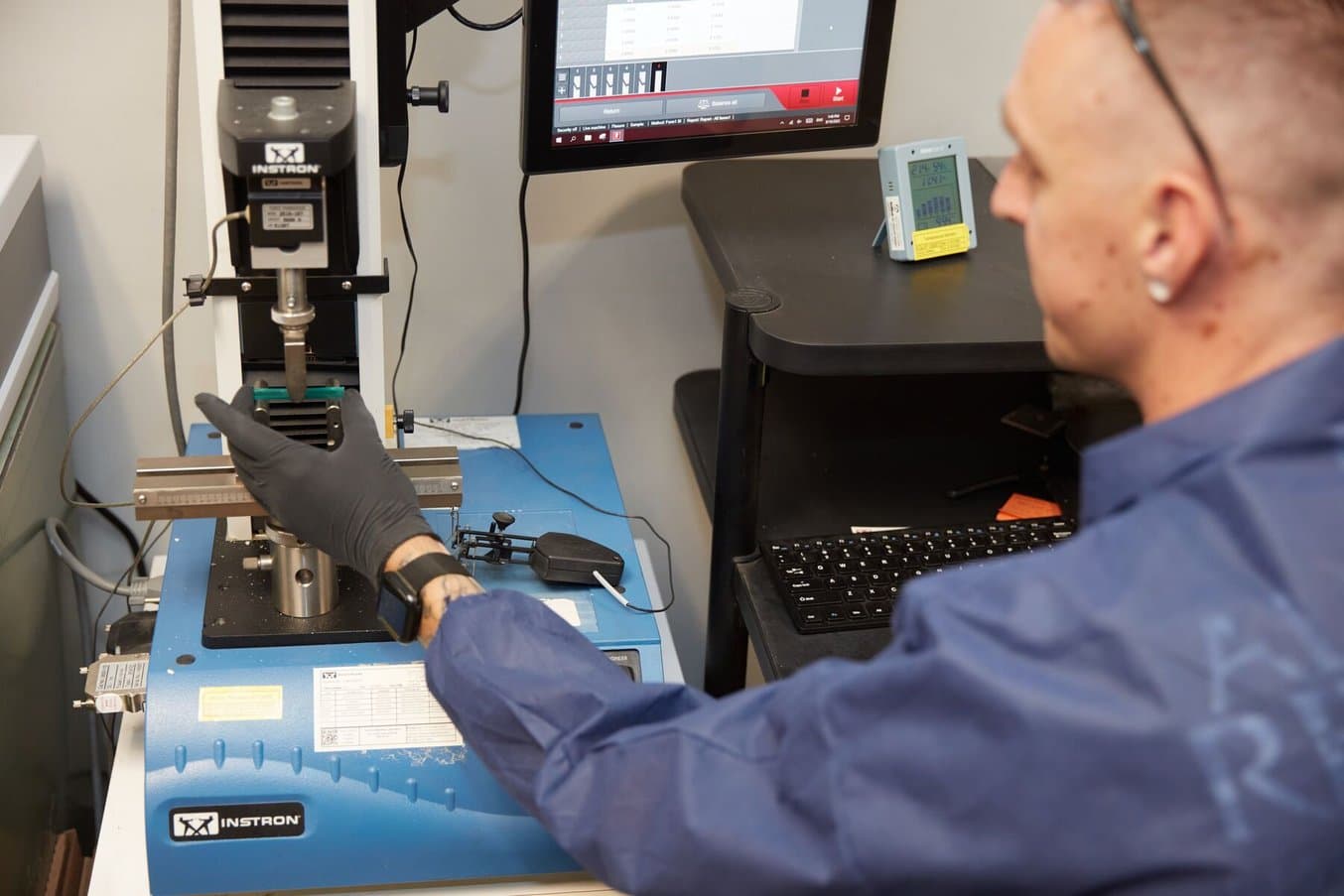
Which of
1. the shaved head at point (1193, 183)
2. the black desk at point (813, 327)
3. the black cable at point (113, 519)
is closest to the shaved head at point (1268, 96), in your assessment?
the shaved head at point (1193, 183)

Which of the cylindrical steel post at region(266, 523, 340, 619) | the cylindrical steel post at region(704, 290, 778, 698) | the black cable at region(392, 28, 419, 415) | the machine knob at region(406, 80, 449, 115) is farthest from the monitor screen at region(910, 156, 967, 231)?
the cylindrical steel post at region(266, 523, 340, 619)

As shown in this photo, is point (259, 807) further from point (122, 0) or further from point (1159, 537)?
point (122, 0)

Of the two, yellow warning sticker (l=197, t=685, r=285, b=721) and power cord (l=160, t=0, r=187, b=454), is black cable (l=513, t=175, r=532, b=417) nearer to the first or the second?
power cord (l=160, t=0, r=187, b=454)

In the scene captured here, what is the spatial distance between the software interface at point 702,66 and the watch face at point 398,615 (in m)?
0.51

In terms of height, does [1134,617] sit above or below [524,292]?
above

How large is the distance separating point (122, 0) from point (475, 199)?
0.44 meters

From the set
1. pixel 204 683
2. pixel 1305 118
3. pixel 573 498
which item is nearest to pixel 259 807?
pixel 204 683

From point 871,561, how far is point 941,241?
347 millimetres

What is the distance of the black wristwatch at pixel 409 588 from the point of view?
39.9 inches

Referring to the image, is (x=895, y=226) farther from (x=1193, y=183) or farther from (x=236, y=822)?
(x=236, y=822)

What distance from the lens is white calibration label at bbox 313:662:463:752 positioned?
1.10m

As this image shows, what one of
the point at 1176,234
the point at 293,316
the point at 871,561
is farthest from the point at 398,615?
the point at 1176,234

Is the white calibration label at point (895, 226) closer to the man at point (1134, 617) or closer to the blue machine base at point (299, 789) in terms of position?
the man at point (1134, 617)

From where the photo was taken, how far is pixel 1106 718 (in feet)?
2.04
